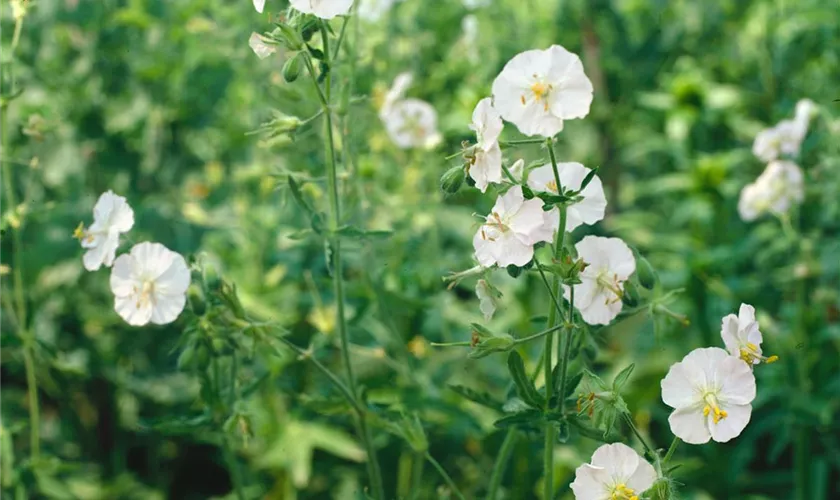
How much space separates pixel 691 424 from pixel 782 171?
60.0 inches

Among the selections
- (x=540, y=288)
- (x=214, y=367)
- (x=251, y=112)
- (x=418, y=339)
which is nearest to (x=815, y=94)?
(x=540, y=288)

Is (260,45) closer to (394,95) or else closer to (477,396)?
(477,396)

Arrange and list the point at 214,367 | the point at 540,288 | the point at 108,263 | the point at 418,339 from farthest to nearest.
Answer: the point at 540,288 < the point at 418,339 < the point at 214,367 < the point at 108,263

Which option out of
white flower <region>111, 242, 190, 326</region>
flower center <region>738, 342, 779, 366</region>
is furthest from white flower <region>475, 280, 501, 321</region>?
white flower <region>111, 242, 190, 326</region>

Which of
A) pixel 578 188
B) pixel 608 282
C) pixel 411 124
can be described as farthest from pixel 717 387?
pixel 411 124

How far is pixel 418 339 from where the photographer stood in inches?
107

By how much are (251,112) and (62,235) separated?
71 cm

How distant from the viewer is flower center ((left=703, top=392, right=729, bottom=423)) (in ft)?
4.17

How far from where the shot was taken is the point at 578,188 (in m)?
1.47

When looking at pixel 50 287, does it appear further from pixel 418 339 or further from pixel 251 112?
pixel 418 339

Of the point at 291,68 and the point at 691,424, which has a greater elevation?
the point at 291,68

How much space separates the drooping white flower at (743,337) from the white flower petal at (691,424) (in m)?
0.09

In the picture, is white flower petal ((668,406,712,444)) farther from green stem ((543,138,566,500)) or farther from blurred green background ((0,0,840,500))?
blurred green background ((0,0,840,500))

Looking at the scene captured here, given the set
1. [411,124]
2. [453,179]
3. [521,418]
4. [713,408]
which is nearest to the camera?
[713,408]
